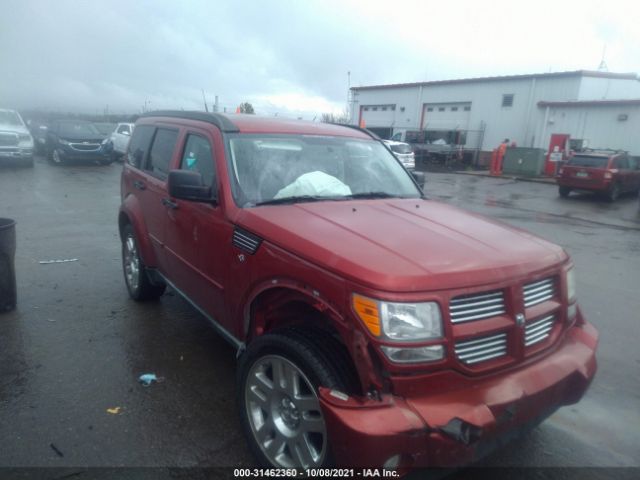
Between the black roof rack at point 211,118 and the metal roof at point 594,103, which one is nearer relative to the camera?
the black roof rack at point 211,118

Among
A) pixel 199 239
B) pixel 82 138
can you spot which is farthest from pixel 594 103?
pixel 199 239

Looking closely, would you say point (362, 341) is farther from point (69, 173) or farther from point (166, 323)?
point (69, 173)

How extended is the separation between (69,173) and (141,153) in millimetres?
14530

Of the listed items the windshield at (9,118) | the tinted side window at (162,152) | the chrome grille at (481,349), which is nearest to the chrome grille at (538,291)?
the chrome grille at (481,349)

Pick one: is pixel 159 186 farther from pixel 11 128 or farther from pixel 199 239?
pixel 11 128

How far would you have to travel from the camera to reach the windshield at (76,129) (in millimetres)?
20000

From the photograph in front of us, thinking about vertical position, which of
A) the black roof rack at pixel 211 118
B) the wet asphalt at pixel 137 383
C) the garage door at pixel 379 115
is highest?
the garage door at pixel 379 115

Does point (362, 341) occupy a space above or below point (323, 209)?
below

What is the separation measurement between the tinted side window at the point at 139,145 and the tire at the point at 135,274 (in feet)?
2.37

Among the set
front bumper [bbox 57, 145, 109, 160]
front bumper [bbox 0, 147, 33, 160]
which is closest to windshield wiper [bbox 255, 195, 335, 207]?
front bumper [bbox 0, 147, 33, 160]

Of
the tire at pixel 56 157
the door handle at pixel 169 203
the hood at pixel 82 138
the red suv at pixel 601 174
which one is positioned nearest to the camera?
the door handle at pixel 169 203

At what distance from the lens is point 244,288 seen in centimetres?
304

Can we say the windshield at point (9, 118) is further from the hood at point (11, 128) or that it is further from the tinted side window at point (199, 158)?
the tinted side window at point (199, 158)

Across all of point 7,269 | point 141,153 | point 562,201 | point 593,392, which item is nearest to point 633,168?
point 562,201
